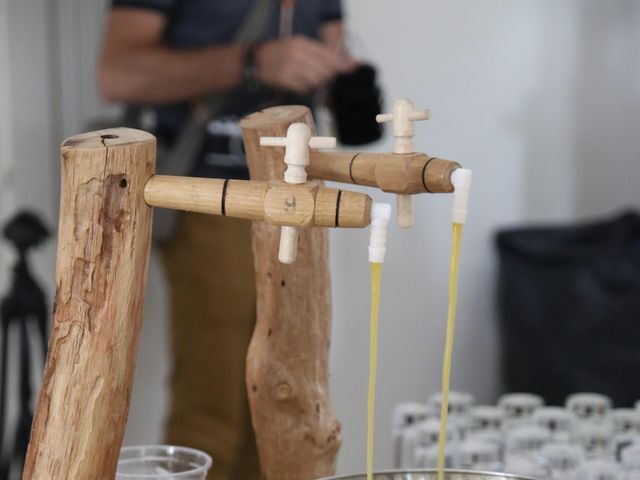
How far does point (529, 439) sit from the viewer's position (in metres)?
1.20

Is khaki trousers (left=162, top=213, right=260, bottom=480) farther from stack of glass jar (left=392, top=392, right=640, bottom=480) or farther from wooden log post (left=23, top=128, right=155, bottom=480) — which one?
wooden log post (left=23, top=128, right=155, bottom=480)

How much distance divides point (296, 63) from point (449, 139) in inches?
19.1

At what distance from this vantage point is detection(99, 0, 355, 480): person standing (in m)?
1.48

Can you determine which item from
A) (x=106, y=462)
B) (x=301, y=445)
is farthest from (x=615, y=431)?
(x=106, y=462)

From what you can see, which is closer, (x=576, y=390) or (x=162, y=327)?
(x=162, y=327)

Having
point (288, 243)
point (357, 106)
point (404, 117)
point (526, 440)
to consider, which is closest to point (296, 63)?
point (357, 106)

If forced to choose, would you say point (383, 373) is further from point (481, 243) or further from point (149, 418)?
point (149, 418)

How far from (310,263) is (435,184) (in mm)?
211

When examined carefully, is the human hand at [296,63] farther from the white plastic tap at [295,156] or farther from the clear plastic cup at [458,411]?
the white plastic tap at [295,156]

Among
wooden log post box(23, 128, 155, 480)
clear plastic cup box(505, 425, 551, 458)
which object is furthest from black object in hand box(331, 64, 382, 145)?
wooden log post box(23, 128, 155, 480)

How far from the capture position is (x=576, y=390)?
1959 millimetres

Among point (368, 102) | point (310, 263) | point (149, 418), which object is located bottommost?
point (149, 418)

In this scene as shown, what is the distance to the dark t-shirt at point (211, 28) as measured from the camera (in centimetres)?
148

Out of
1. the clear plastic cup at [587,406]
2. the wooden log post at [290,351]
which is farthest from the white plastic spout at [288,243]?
the clear plastic cup at [587,406]
